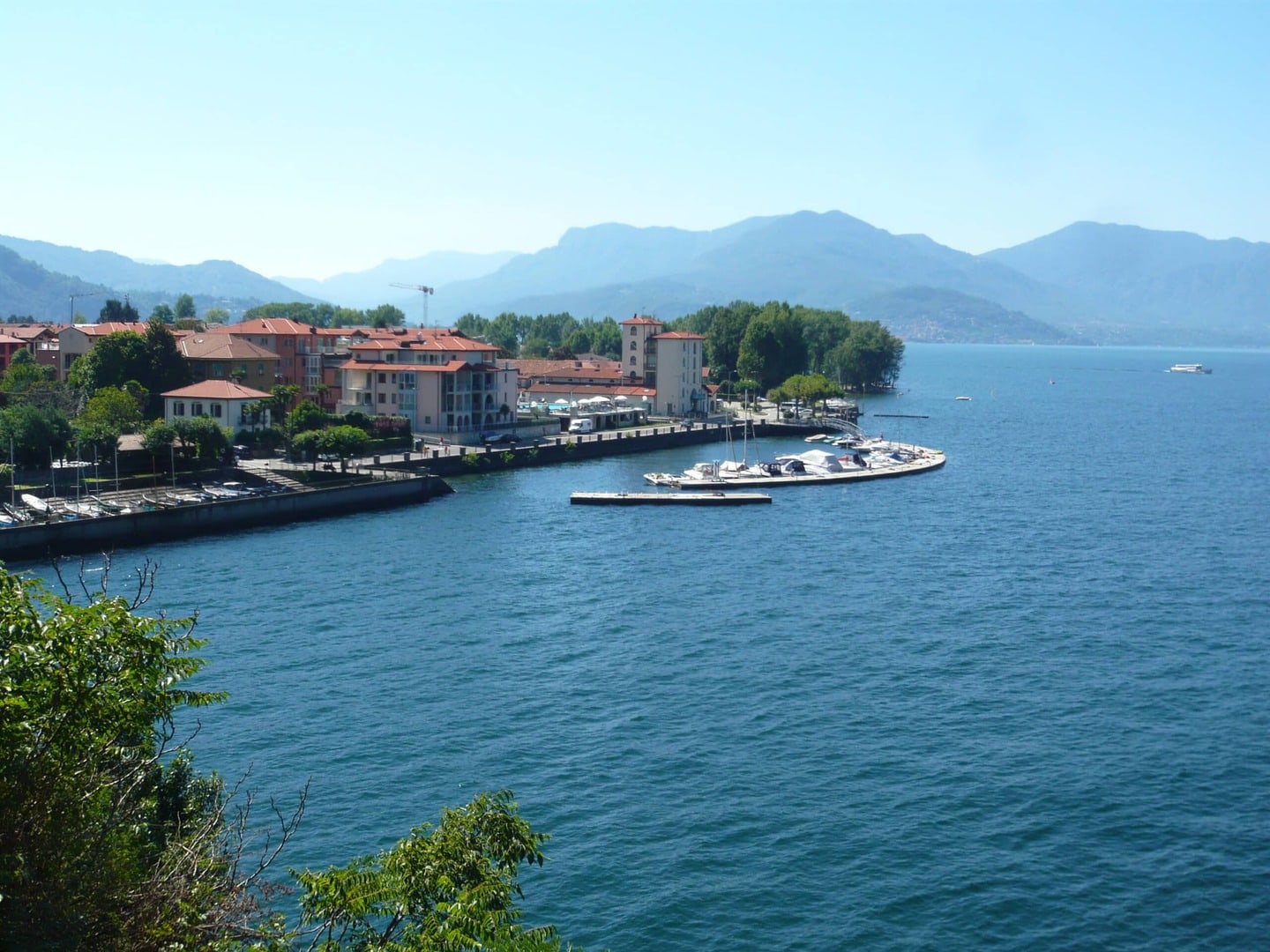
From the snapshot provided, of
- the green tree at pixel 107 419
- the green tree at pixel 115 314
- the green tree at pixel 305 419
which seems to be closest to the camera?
the green tree at pixel 107 419

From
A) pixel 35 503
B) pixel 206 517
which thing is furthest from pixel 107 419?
pixel 206 517

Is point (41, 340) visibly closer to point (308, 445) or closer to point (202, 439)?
point (308, 445)

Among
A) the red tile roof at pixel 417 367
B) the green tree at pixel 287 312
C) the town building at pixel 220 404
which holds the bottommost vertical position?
the town building at pixel 220 404

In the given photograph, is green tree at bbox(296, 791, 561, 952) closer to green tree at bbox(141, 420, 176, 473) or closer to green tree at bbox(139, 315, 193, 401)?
green tree at bbox(141, 420, 176, 473)

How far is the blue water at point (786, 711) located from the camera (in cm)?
1841

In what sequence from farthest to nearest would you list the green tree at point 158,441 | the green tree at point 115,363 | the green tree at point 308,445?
1. the green tree at point 115,363
2. the green tree at point 308,445
3. the green tree at point 158,441

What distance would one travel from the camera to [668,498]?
57.3 metres

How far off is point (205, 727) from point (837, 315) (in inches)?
5394

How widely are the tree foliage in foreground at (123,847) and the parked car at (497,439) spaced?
192 ft

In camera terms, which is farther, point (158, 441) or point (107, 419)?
point (107, 419)

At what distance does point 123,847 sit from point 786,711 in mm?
17973

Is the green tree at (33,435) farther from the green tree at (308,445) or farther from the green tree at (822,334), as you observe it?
the green tree at (822,334)

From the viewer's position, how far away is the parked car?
2770 inches

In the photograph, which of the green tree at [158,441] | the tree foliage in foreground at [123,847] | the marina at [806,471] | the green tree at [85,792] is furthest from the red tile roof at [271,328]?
the green tree at [85,792]
